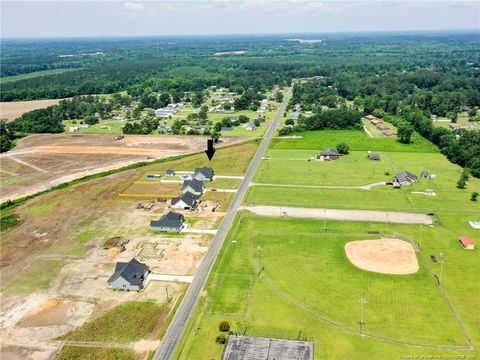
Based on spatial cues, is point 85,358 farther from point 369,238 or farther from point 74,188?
point 74,188

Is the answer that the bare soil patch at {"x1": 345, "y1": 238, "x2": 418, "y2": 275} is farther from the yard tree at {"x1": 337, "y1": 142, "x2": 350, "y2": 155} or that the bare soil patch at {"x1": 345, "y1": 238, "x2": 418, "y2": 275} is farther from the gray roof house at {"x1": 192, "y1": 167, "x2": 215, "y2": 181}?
the yard tree at {"x1": 337, "y1": 142, "x2": 350, "y2": 155}

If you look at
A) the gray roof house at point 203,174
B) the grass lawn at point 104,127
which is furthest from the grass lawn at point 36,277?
the grass lawn at point 104,127

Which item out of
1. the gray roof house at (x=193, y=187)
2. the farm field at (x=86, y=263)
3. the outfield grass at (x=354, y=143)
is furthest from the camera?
the outfield grass at (x=354, y=143)

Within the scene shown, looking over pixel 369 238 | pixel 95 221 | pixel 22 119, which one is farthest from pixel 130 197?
pixel 22 119

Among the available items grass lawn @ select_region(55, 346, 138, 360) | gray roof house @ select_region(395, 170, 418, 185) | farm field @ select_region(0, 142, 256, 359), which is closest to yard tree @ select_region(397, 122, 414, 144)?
gray roof house @ select_region(395, 170, 418, 185)

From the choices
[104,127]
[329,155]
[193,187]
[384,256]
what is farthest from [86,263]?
[104,127]

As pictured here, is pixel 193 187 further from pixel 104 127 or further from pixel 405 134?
pixel 104 127

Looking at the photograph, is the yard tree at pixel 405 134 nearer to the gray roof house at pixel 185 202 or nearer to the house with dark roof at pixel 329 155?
the house with dark roof at pixel 329 155
